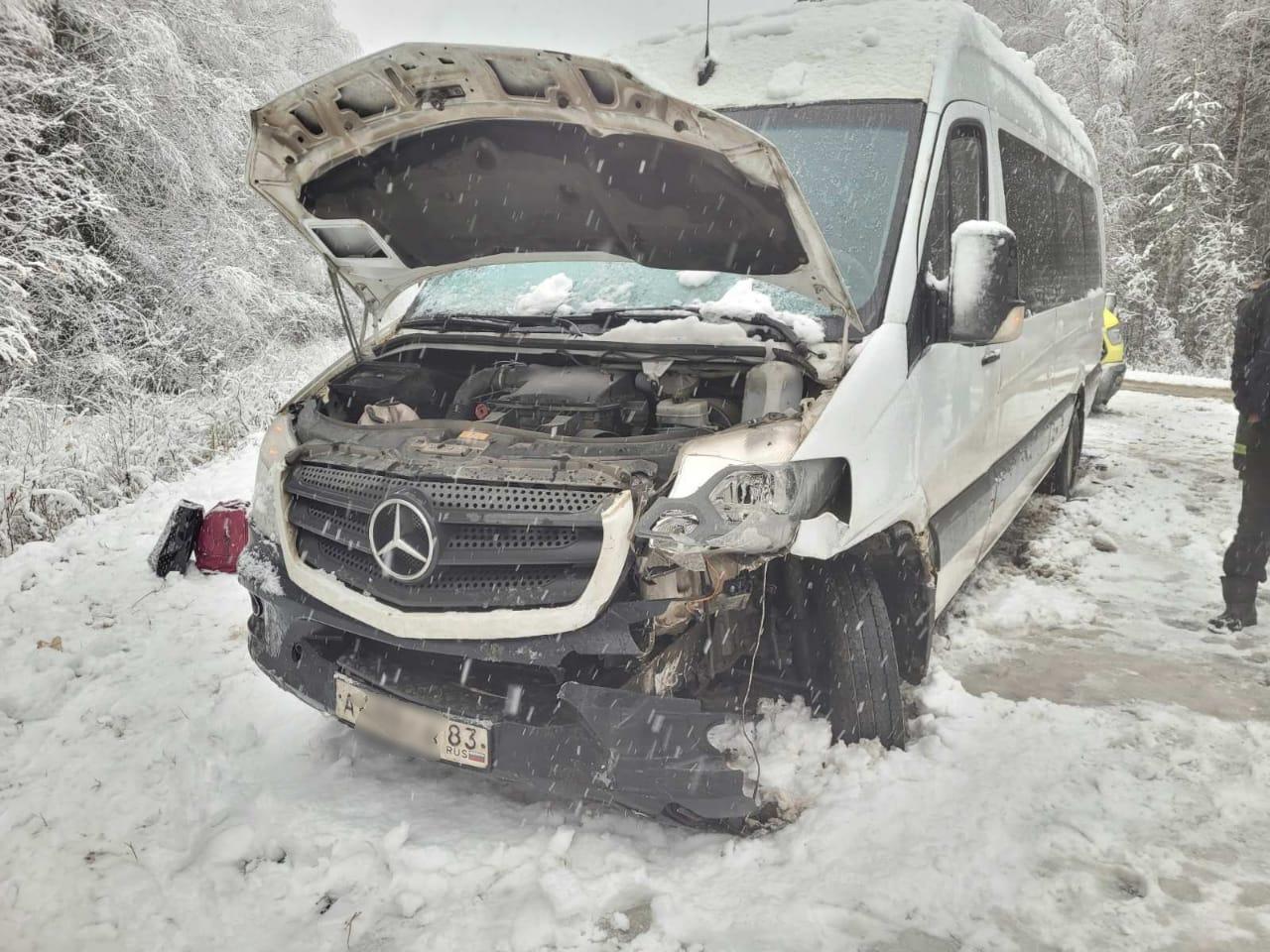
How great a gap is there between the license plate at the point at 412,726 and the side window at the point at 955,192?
7.10ft

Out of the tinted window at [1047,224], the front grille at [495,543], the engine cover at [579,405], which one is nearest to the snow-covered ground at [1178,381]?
the tinted window at [1047,224]

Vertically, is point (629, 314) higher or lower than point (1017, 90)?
lower

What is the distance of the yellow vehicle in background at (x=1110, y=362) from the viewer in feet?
37.6

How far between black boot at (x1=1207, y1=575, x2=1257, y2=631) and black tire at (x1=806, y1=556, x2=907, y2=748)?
106 inches

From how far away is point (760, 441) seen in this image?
237 centimetres

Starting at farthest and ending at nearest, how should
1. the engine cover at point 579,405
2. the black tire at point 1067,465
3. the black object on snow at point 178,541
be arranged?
the black tire at point 1067,465 → the black object on snow at point 178,541 → the engine cover at point 579,405

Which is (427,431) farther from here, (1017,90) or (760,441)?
(1017,90)

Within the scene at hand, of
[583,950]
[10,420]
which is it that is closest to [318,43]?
[10,420]

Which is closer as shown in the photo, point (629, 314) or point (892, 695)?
point (892, 695)

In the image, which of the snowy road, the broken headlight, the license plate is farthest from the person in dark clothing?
the license plate

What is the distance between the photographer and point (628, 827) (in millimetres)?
2729

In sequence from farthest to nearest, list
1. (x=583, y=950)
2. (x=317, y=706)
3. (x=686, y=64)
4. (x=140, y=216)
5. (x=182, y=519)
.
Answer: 1. (x=140, y=216)
2. (x=182, y=519)
3. (x=686, y=64)
4. (x=317, y=706)
5. (x=583, y=950)

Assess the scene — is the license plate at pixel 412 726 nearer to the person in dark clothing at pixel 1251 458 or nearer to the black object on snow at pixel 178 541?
the black object on snow at pixel 178 541

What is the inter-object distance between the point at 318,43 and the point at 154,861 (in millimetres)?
27451
